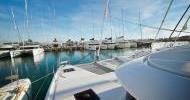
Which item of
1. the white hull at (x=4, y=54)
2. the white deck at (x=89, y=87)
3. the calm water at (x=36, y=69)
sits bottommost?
the calm water at (x=36, y=69)

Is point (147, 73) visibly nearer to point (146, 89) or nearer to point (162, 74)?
point (162, 74)

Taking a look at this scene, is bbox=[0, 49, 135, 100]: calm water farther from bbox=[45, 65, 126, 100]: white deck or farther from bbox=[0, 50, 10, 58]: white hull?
bbox=[0, 50, 10, 58]: white hull

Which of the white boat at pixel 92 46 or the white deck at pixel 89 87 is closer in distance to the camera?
the white deck at pixel 89 87

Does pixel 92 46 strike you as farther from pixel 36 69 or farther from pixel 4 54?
pixel 36 69

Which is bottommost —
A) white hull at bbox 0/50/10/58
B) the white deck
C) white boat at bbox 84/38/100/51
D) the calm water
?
the calm water

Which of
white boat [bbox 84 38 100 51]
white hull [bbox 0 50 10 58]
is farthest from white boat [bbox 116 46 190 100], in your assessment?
white hull [bbox 0 50 10 58]

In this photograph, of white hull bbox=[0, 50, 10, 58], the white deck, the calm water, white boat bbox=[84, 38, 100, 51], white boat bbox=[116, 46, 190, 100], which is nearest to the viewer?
white boat bbox=[116, 46, 190, 100]

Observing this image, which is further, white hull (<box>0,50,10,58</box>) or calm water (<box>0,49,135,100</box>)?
white hull (<box>0,50,10,58</box>)

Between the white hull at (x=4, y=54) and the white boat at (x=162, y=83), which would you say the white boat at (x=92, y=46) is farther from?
the white boat at (x=162, y=83)

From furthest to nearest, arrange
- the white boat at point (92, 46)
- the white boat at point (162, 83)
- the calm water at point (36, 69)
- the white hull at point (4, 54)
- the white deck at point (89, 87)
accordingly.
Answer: the white boat at point (92, 46), the white hull at point (4, 54), the calm water at point (36, 69), the white deck at point (89, 87), the white boat at point (162, 83)

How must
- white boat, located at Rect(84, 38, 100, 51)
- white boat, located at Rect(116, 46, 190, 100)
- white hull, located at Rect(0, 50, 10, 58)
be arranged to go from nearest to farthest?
white boat, located at Rect(116, 46, 190, 100)
white hull, located at Rect(0, 50, 10, 58)
white boat, located at Rect(84, 38, 100, 51)

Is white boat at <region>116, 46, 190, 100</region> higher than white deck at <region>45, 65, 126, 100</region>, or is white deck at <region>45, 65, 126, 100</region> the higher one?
white boat at <region>116, 46, 190, 100</region>

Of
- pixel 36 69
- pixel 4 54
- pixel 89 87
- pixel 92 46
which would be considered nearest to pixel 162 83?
pixel 89 87

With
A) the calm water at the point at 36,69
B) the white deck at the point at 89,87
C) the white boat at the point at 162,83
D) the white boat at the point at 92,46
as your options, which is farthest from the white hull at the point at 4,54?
the white boat at the point at 162,83
